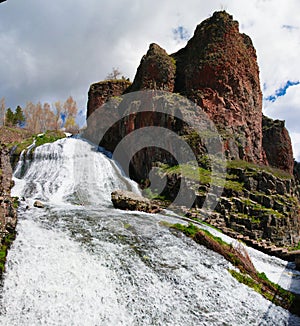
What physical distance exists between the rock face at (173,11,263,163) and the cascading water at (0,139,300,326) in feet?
46.2

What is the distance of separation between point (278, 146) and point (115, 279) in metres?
31.4

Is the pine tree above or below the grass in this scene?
above

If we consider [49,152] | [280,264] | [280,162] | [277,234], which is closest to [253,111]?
[280,162]

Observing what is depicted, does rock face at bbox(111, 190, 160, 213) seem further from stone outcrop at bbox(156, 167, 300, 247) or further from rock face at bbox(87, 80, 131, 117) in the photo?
rock face at bbox(87, 80, 131, 117)

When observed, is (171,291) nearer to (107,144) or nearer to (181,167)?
(181,167)

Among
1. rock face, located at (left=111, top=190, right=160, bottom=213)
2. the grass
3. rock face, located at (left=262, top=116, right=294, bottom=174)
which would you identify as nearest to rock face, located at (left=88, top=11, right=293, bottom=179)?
the grass

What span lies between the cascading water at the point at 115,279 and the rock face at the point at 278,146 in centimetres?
2613

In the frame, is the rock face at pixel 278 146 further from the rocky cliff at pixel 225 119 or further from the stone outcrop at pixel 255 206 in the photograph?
the stone outcrop at pixel 255 206

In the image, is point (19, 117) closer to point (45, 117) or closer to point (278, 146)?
point (45, 117)

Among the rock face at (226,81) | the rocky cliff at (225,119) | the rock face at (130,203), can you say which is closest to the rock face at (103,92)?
the rocky cliff at (225,119)

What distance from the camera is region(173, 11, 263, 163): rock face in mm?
23375

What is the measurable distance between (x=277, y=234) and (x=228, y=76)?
579 inches

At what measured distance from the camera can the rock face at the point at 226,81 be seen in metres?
23.4

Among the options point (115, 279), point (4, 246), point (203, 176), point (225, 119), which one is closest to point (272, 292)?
point (115, 279)
